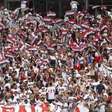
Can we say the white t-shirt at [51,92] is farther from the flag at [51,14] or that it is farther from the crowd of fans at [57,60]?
the flag at [51,14]

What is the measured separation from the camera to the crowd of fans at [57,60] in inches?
1877

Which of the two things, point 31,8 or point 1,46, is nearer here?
point 1,46

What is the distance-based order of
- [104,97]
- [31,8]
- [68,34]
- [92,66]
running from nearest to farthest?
[104,97]
[92,66]
[68,34]
[31,8]

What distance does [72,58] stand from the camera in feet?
174

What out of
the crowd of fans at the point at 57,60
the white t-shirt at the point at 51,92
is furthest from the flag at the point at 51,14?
the white t-shirt at the point at 51,92

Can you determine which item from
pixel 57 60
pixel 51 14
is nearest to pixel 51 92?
pixel 57 60

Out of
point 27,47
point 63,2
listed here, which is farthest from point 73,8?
point 27,47

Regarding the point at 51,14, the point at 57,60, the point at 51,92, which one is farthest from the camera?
the point at 51,14

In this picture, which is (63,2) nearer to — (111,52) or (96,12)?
(96,12)

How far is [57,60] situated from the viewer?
5216 centimetres

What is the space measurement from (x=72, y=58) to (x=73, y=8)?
7049 mm

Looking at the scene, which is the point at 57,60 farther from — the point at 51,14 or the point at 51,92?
the point at 51,14

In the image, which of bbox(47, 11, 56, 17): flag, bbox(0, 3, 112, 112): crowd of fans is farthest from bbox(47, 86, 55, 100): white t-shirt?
bbox(47, 11, 56, 17): flag

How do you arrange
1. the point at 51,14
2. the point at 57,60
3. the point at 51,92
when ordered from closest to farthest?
1. the point at 51,92
2. the point at 57,60
3. the point at 51,14
